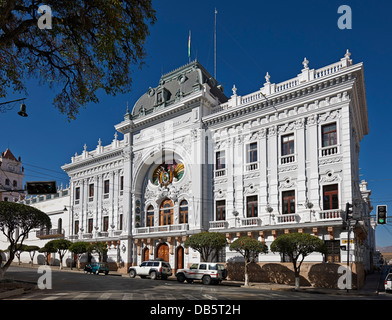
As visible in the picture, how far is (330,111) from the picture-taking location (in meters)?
28.1

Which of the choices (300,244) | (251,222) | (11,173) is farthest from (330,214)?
(11,173)

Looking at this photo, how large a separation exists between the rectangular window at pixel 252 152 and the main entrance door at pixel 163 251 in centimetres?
1225

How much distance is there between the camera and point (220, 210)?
111 ft

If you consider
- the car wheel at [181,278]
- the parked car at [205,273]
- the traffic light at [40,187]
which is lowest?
the car wheel at [181,278]

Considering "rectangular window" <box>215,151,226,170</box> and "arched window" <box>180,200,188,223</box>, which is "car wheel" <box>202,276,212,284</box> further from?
"rectangular window" <box>215,151,226,170</box>

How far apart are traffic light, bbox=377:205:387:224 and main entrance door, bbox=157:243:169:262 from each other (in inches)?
828

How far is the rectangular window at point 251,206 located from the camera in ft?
103

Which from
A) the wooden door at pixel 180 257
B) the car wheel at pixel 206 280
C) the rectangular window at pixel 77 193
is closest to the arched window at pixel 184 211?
the wooden door at pixel 180 257

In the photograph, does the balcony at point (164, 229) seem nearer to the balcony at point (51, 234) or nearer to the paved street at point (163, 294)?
the paved street at point (163, 294)

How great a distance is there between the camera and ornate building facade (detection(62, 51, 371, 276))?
90.1 feet

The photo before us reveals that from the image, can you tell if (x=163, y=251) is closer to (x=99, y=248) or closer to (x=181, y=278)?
(x=99, y=248)

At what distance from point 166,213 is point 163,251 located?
12.5 ft

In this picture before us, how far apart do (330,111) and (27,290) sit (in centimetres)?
2334
